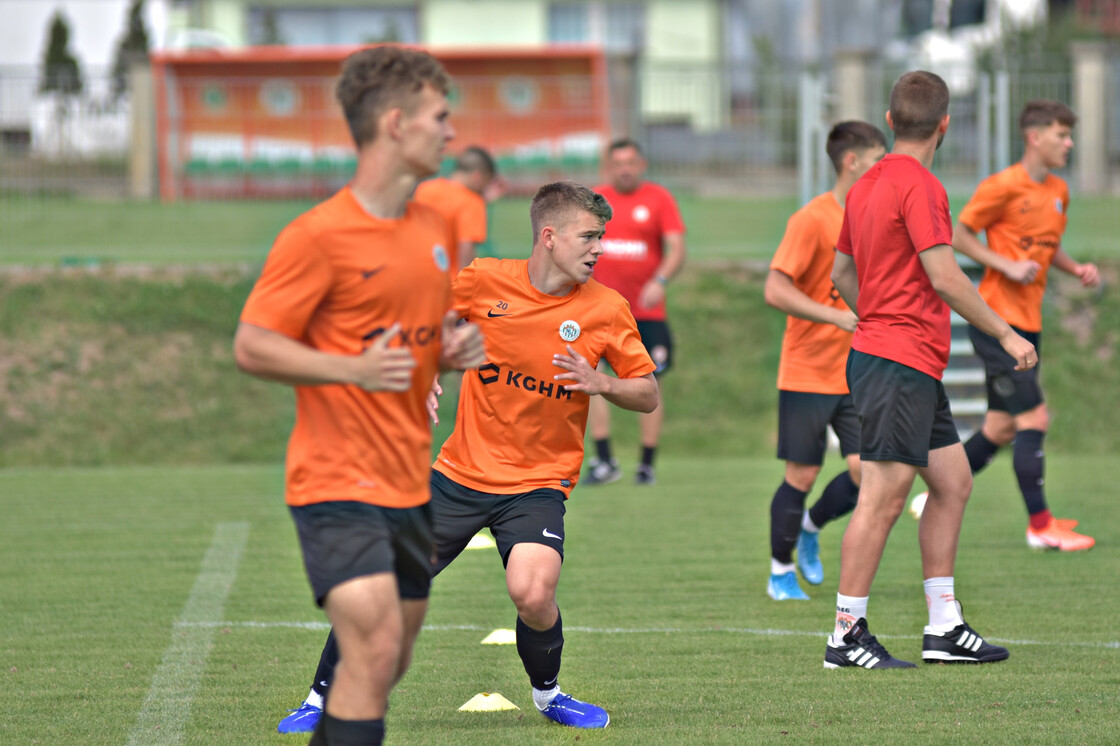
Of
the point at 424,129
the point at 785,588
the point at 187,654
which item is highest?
the point at 424,129

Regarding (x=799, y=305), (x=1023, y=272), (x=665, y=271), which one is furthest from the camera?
(x=665, y=271)

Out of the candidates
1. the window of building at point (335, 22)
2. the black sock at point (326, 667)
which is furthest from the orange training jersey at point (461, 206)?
the window of building at point (335, 22)

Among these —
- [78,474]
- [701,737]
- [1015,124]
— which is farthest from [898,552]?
[1015,124]

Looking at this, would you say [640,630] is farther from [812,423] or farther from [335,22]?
[335,22]

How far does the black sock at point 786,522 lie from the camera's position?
20.7 feet

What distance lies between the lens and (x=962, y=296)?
474 centimetres

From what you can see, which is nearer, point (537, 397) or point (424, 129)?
point (424, 129)

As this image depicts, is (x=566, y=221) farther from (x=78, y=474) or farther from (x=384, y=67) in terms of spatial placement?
(x=78, y=474)

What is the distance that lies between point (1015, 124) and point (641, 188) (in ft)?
23.7

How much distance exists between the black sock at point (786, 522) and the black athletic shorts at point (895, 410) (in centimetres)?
134

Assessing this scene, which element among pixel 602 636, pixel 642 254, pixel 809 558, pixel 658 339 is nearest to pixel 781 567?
pixel 809 558

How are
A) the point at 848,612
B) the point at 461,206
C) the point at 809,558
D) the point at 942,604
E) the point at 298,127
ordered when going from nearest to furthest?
the point at 848,612 < the point at 942,604 < the point at 809,558 < the point at 461,206 < the point at 298,127

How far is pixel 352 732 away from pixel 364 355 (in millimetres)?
882

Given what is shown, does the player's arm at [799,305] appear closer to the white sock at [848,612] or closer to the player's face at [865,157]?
the player's face at [865,157]
